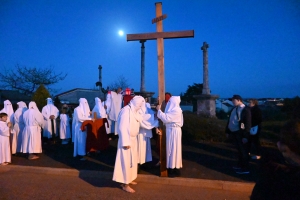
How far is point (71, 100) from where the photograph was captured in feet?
131

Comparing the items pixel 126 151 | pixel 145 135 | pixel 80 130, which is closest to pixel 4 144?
pixel 80 130

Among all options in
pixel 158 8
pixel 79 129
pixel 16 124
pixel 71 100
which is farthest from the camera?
pixel 71 100

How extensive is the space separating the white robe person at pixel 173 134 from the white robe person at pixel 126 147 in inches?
38.5

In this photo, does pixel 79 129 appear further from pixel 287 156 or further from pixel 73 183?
pixel 287 156

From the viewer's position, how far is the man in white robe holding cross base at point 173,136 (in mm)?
7695

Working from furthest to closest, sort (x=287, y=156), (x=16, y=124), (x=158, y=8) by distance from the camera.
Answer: (x=16, y=124)
(x=158, y=8)
(x=287, y=156)

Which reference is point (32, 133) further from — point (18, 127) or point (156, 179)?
point (156, 179)

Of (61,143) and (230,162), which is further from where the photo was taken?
(61,143)

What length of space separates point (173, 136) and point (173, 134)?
52mm

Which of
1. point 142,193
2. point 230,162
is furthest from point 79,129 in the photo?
point 230,162

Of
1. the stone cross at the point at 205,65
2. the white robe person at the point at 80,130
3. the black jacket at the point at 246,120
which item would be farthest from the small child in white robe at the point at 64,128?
the stone cross at the point at 205,65

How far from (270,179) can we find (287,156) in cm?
27

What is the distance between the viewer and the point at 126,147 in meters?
A: 6.85

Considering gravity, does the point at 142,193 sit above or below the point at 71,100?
below
